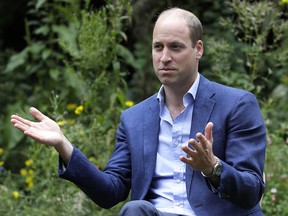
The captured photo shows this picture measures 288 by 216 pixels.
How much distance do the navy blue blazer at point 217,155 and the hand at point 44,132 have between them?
7cm

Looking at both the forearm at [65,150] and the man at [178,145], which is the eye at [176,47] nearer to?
the man at [178,145]

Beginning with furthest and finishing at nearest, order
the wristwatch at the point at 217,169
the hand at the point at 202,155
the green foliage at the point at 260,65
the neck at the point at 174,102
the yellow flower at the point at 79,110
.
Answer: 1. the yellow flower at the point at 79,110
2. the green foliage at the point at 260,65
3. the neck at the point at 174,102
4. the wristwatch at the point at 217,169
5. the hand at the point at 202,155

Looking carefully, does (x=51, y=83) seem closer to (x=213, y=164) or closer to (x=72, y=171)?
(x=72, y=171)

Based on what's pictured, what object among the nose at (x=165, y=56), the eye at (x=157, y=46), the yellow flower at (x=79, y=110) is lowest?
the yellow flower at (x=79, y=110)

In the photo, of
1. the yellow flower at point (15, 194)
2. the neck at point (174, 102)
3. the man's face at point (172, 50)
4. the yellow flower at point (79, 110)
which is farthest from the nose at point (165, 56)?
the yellow flower at point (15, 194)

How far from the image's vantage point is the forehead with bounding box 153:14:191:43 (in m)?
3.41

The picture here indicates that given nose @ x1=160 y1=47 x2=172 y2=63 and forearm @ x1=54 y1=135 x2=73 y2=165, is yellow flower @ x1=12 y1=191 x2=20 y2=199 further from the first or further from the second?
nose @ x1=160 y1=47 x2=172 y2=63

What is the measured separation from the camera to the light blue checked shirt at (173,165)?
133 inches

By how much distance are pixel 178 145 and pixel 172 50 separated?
454mm

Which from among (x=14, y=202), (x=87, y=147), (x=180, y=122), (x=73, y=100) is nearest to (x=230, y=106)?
(x=180, y=122)

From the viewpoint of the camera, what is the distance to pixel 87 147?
16.2ft

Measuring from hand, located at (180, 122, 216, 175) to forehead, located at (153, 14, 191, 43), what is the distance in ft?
1.97

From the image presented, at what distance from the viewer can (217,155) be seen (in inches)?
132

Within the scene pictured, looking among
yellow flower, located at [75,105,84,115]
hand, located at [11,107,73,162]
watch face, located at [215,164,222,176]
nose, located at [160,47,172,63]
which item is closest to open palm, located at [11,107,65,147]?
hand, located at [11,107,73,162]
